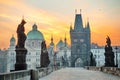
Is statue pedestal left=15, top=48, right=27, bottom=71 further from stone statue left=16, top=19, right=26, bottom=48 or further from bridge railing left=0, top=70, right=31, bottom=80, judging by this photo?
bridge railing left=0, top=70, right=31, bottom=80

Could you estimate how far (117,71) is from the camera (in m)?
37.0

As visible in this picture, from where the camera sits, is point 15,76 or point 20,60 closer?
point 15,76

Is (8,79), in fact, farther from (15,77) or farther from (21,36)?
(21,36)

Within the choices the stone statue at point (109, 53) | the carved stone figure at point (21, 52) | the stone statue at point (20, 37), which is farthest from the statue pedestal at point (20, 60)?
the stone statue at point (109, 53)

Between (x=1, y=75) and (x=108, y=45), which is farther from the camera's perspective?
(x=108, y=45)

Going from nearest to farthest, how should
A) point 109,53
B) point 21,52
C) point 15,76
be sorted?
point 15,76
point 21,52
point 109,53

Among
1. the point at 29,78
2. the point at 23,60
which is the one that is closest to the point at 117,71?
the point at 23,60

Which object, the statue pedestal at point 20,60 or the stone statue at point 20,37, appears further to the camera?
the stone statue at point 20,37

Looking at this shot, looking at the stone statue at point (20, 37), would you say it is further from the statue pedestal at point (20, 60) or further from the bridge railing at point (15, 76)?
the bridge railing at point (15, 76)

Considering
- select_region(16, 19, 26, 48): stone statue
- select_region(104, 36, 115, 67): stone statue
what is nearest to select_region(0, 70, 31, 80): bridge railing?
select_region(16, 19, 26, 48): stone statue

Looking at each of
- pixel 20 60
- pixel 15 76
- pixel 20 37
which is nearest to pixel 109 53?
pixel 20 37

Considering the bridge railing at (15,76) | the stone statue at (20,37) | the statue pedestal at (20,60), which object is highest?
the stone statue at (20,37)

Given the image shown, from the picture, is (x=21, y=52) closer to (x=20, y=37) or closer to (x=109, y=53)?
(x=20, y=37)

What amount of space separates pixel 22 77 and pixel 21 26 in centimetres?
945
